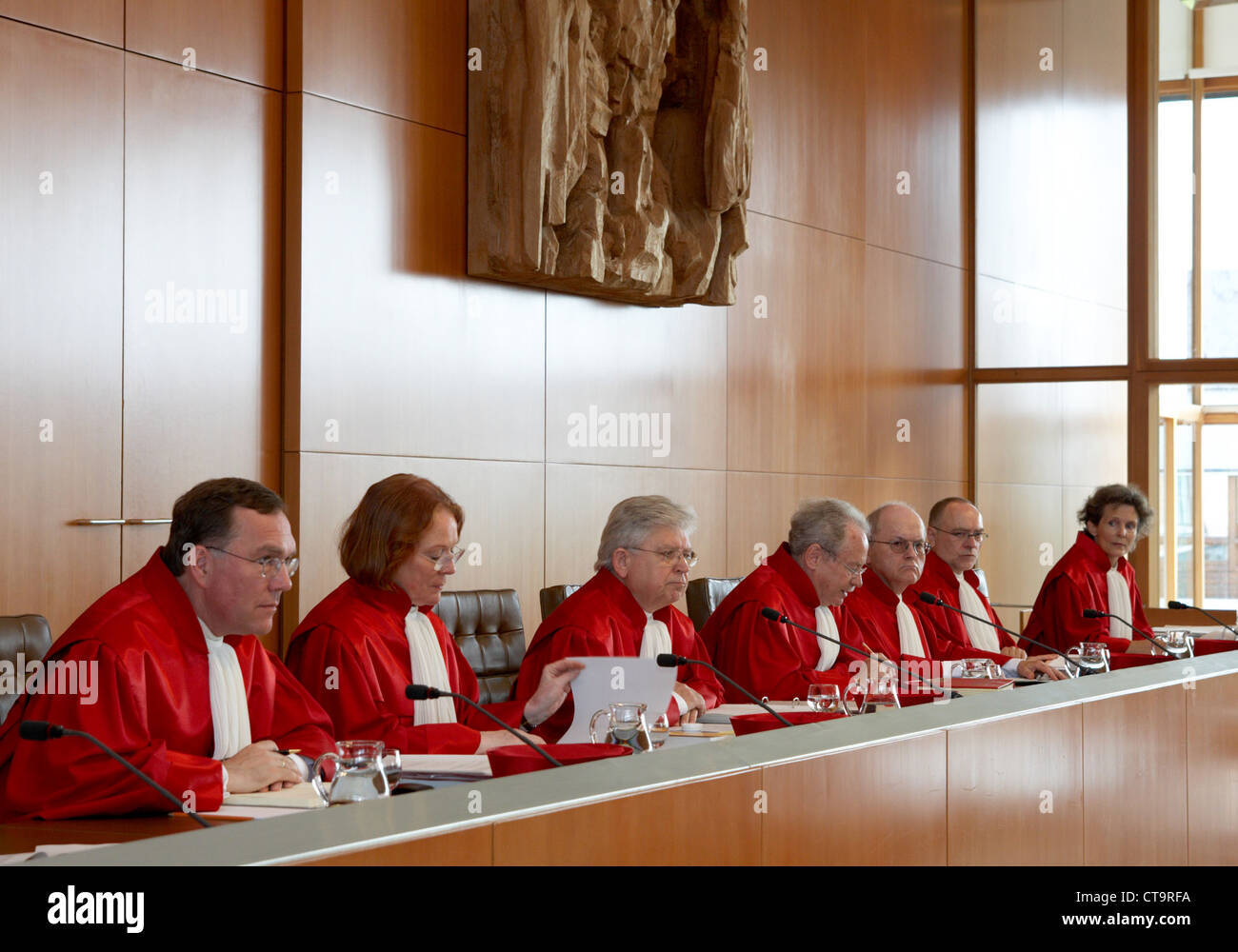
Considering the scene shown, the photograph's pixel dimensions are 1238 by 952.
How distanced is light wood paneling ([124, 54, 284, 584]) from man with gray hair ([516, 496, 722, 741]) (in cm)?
138

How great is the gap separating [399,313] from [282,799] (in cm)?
323

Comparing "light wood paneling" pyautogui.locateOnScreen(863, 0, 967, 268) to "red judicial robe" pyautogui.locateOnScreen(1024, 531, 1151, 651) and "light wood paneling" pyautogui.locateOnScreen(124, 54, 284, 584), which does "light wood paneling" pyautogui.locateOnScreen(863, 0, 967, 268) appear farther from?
"light wood paneling" pyautogui.locateOnScreen(124, 54, 284, 584)

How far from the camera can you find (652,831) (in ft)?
6.89

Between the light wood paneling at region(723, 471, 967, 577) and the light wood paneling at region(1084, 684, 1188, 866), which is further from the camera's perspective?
the light wood paneling at region(723, 471, 967, 577)

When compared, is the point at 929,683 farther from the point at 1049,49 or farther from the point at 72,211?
the point at 1049,49

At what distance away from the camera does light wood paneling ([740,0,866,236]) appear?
757cm

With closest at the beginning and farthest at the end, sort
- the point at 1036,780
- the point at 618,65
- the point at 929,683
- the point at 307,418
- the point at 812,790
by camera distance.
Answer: the point at 812,790 → the point at 1036,780 → the point at 929,683 → the point at 307,418 → the point at 618,65

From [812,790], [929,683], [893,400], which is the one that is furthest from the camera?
[893,400]

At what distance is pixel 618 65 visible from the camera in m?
6.21

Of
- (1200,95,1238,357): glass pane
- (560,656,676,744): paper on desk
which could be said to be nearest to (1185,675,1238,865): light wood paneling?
(560,656,676,744): paper on desk

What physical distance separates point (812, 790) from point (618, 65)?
432cm

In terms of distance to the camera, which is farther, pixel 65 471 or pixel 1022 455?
pixel 1022 455
